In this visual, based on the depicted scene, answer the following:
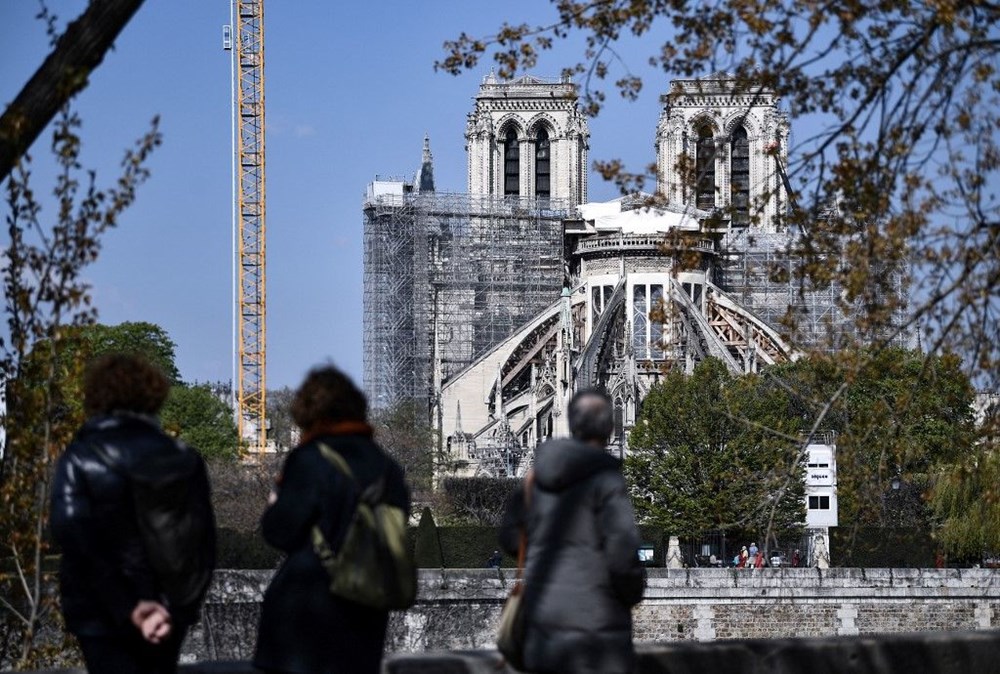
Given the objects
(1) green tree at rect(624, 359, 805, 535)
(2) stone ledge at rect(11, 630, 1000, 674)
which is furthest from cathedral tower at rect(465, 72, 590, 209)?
(2) stone ledge at rect(11, 630, 1000, 674)

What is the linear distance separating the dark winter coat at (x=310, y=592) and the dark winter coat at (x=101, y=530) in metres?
0.42

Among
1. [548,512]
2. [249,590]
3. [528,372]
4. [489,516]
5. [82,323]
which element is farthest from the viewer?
[528,372]

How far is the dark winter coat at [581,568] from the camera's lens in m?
6.86

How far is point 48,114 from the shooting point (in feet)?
27.9

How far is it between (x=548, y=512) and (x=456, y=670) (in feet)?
4.93

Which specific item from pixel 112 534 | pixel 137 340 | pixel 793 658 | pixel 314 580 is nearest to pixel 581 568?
pixel 314 580

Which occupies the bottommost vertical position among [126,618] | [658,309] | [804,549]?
[804,549]

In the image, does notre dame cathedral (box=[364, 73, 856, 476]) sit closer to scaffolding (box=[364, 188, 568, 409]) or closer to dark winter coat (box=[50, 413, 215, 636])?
scaffolding (box=[364, 188, 568, 409])

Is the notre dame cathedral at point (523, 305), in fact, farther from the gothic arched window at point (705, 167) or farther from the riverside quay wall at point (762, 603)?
the gothic arched window at point (705, 167)

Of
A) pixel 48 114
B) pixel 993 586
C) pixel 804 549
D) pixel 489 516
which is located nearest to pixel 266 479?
pixel 489 516

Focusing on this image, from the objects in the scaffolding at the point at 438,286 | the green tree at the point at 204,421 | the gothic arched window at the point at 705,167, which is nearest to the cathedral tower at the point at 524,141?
the scaffolding at the point at 438,286

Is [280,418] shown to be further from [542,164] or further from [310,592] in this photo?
[310,592]

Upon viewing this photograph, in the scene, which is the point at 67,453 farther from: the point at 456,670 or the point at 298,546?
the point at 456,670

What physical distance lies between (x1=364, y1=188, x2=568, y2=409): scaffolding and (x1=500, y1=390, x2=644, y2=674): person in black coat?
7784 centimetres
